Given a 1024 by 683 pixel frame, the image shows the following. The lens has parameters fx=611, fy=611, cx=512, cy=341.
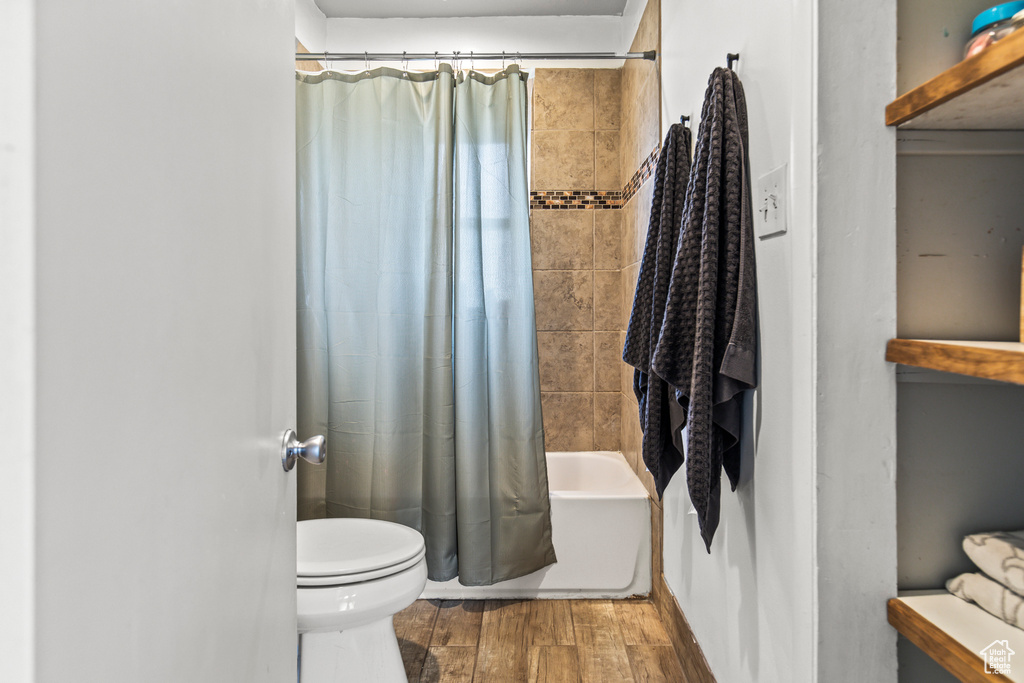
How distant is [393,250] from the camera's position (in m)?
2.18

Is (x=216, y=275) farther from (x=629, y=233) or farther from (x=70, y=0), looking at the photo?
(x=629, y=233)

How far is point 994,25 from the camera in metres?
0.78

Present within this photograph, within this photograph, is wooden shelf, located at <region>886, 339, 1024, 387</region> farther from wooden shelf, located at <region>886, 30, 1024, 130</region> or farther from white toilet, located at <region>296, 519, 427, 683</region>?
white toilet, located at <region>296, 519, 427, 683</region>

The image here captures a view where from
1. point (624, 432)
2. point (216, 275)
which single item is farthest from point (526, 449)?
point (216, 275)

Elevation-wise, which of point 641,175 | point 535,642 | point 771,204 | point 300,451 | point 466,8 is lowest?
point 535,642

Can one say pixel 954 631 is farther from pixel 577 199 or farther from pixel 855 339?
pixel 577 199

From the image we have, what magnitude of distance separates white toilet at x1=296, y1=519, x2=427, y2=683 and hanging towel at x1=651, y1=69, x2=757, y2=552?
0.80m

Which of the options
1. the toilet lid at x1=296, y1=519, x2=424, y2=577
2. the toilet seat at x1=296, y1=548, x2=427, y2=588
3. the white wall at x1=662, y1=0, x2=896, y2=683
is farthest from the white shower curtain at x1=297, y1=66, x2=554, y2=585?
the white wall at x1=662, y1=0, x2=896, y2=683

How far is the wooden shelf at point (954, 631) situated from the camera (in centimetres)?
69

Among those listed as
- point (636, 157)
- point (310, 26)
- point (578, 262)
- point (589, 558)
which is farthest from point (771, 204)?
point (310, 26)

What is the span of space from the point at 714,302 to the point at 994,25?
54 cm

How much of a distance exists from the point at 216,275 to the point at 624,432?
2.35 m

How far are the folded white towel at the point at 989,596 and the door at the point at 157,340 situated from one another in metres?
→ 0.95

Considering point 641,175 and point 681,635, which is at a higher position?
point 641,175
